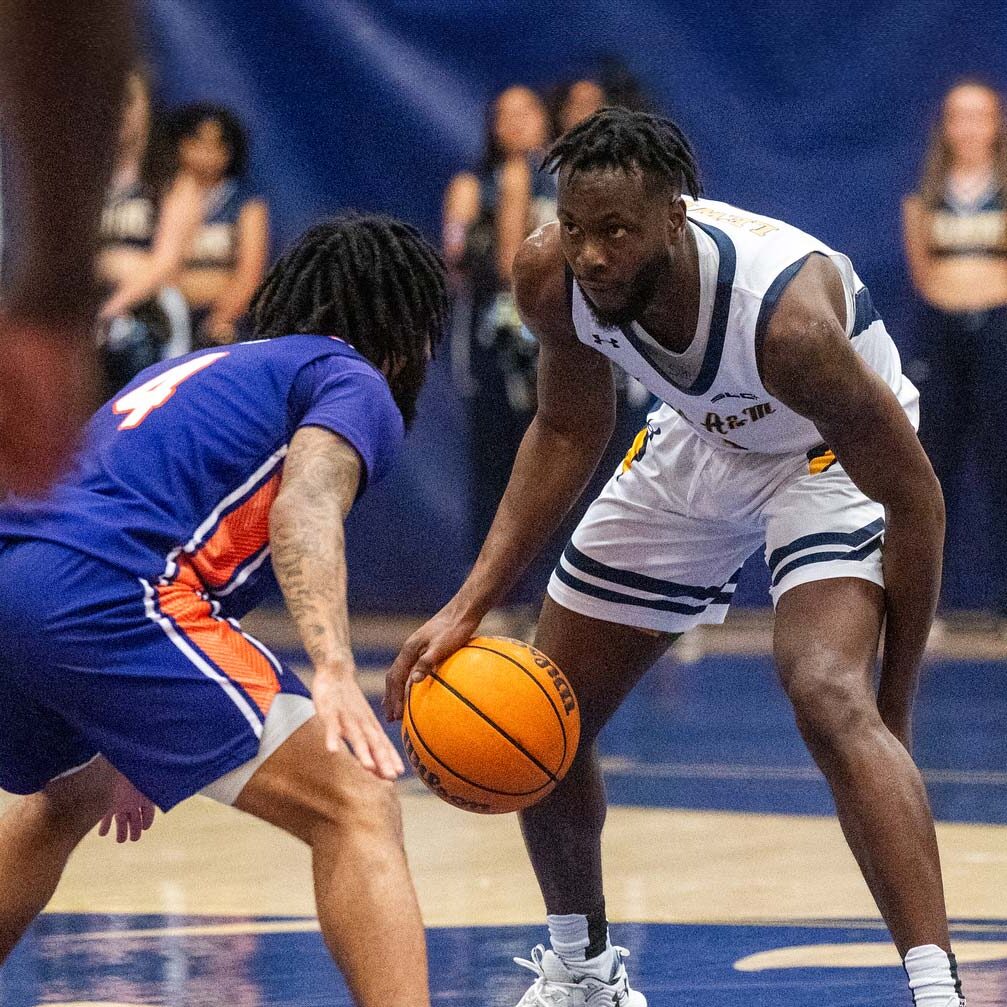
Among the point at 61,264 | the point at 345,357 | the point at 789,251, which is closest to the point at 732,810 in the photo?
the point at 789,251

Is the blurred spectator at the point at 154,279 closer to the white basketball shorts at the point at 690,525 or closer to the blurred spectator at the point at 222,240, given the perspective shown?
the blurred spectator at the point at 222,240

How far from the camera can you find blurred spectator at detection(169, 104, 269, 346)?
10.8m

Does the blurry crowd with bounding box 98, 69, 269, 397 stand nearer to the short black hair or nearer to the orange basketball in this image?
the short black hair

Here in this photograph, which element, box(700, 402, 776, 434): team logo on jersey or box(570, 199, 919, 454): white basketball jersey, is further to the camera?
box(700, 402, 776, 434): team logo on jersey

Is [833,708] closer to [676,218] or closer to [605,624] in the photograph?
[605,624]

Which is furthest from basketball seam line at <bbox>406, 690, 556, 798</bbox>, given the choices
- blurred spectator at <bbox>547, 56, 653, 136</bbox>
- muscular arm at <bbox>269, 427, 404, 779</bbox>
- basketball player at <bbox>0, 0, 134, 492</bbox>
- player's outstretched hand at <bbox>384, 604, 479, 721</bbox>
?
blurred spectator at <bbox>547, 56, 653, 136</bbox>

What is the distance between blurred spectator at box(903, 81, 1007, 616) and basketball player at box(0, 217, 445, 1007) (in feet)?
24.8

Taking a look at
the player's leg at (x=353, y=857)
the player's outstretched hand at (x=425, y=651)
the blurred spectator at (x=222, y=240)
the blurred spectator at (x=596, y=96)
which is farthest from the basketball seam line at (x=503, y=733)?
the blurred spectator at (x=222, y=240)

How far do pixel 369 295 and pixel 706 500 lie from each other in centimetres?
96

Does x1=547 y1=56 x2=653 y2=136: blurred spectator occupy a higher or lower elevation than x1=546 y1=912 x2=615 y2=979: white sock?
higher

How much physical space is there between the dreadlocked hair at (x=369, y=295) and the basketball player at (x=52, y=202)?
2.57 meters

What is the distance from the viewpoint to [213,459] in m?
2.97

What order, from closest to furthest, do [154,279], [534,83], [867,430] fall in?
[867,430] → [154,279] → [534,83]

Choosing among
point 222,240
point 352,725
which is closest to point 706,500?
point 352,725
